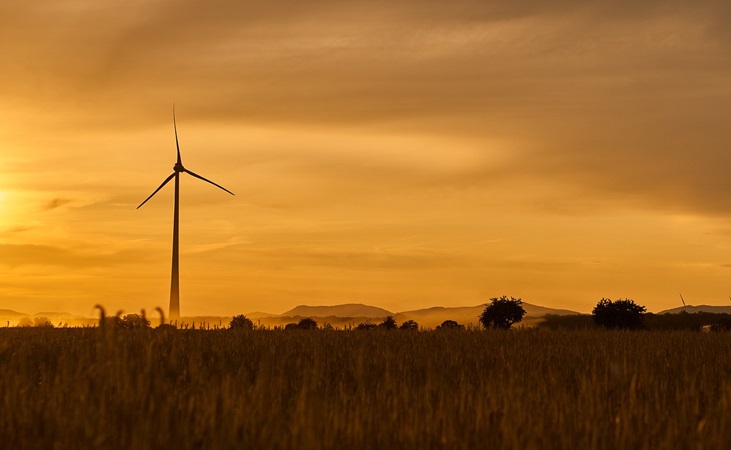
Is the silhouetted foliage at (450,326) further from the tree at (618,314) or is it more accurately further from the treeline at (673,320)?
the treeline at (673,320)

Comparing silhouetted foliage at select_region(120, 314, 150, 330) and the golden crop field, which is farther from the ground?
silhouetted foliage at select_region(120, 314, 150, 330)

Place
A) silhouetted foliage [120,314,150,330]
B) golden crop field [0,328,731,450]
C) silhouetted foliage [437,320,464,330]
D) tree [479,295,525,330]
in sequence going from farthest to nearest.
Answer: tree [479,295,525,330] → silhouetted foliage [437,320,464,330] → silhouetted foliage [120,314,150,330] → golden crop field [0,328,731,450]

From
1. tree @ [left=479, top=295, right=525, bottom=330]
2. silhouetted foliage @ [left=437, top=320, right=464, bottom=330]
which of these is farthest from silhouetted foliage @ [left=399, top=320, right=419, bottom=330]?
tree @ [left=479, top=295, right=525, bottom=330]

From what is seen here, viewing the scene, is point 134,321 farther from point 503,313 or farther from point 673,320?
point 673,320

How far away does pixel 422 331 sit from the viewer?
86.6 ft

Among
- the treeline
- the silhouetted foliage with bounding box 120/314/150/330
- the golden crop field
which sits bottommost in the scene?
the golden crop field

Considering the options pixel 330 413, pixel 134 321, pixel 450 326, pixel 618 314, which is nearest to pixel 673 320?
pixel 618 314

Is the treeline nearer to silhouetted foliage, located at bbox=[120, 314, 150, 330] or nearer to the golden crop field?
silhouetted foliage, located at bbox=[120, 314, 150, 330]

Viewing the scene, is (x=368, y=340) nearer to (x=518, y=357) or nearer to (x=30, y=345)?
(x=518, y=357)

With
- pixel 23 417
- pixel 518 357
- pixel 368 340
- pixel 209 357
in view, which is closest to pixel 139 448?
pixel 23 417

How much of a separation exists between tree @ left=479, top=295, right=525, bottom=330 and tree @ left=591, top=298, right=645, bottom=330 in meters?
4.19

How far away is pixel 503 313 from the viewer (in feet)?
155

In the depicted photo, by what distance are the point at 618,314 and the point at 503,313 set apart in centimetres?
624

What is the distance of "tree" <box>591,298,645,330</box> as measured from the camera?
4731cm
